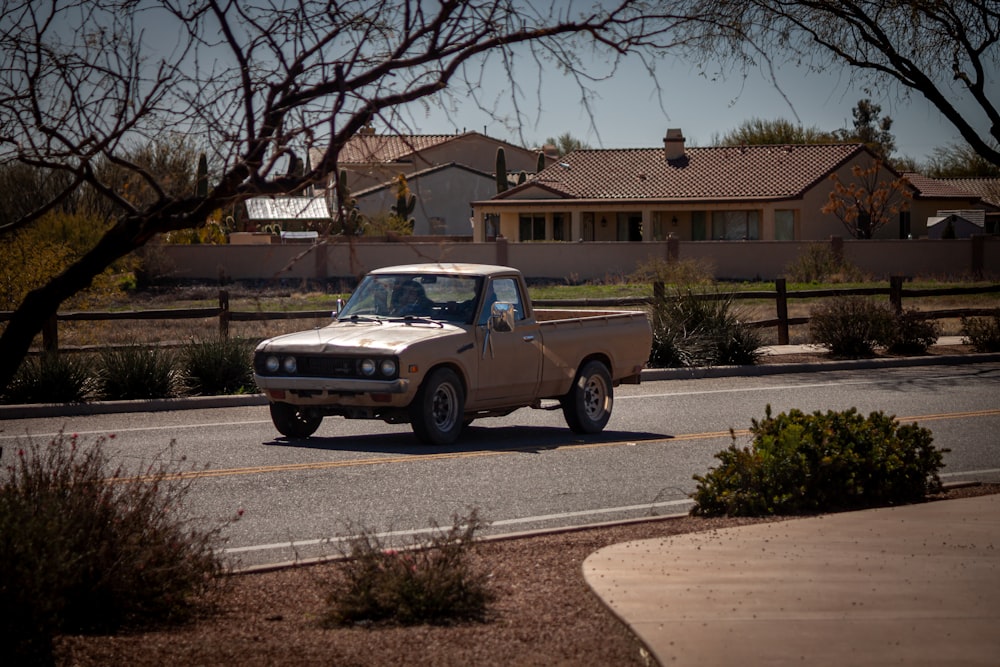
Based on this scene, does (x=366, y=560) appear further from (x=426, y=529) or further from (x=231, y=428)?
(x=231, y=428)

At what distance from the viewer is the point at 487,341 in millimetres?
14070

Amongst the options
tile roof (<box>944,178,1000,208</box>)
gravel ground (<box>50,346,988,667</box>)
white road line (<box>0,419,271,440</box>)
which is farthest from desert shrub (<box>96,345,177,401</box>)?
tile roof (<box>944,178,1000,208</box>)

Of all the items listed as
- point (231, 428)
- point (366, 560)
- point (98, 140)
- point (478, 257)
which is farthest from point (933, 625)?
point (478, 257)

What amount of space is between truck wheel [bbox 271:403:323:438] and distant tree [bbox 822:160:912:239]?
5144 cm

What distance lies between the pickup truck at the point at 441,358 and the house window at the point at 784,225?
49.2 meters

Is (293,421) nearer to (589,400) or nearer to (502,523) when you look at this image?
→ (589,400)

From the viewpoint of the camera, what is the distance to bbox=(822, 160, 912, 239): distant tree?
62.8 m

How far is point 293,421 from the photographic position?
1431 centimetres

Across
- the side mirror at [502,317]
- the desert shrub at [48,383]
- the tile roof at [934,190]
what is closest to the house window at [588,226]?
the tile roof at [934,190]

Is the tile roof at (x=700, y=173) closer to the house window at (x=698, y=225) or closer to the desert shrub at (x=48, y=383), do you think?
the house window at (x=698, y=225)

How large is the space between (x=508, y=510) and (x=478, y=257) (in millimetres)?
39855

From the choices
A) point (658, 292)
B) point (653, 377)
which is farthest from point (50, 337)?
point (658, 292)

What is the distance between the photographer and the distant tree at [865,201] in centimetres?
6281

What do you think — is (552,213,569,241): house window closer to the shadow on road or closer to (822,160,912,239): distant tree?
(822,160,912,239): distant tree
